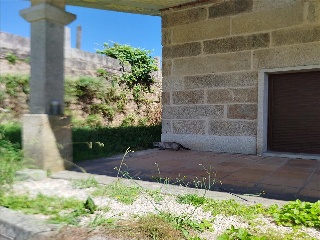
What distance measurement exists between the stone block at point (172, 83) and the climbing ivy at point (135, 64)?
3011 millimetres

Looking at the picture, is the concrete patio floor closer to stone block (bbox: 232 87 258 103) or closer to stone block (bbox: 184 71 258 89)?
stone block (bbox: 232 87 258 103)

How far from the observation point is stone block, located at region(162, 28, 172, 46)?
5.91m

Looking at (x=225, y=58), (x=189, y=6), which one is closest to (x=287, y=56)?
(x=225, y=58)

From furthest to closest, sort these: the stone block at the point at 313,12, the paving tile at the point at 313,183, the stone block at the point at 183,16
Result: the stone block at the point at 183,16 < the stone block at the point at 313,12 < the paving tile at the point at 313,183

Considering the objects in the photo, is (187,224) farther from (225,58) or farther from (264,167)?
(225,58)

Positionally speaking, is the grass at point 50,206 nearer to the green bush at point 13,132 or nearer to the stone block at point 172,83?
the green bush at point 13,132

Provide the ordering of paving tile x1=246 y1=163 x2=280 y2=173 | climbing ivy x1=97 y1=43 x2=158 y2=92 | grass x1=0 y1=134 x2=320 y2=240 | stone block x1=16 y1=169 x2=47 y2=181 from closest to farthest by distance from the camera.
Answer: grass x1=0 y1=134 x2=320 y2=240, stone block x1=16 y1=169 x2=47 y2=181, paving tile x1=246 y1=163 x2=280 y2=173, climbing ivy x1=97 y1=43 x2=158 y2=92

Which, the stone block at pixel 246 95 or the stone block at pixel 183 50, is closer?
the stone block at pixel 246 95

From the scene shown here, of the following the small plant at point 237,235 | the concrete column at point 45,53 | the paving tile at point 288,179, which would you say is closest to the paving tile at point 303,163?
the paving tile at point 288,179

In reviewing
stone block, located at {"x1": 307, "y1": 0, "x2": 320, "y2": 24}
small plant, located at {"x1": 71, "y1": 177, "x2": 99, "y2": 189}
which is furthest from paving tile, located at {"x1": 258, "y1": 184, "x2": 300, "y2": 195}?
stone block, located at {"x1": 307, "y1": 0, "x2": 320, "y2": 24}

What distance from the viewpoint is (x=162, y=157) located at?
477 cm

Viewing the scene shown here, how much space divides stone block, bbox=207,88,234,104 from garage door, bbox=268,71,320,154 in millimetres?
694

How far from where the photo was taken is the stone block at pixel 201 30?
5301 mm

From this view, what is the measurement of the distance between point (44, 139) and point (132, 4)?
10.8 feet
